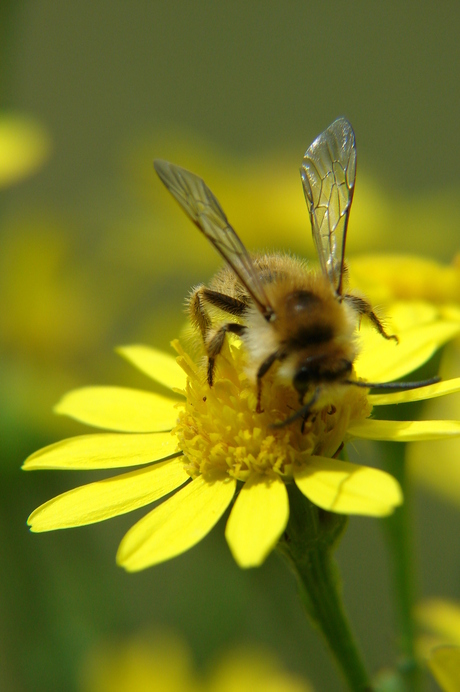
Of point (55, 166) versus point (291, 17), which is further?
point (291, 17)

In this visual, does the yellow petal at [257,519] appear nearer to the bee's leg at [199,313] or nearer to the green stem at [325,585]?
the green stem at [325,585]

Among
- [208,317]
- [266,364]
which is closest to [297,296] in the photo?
[266,364]

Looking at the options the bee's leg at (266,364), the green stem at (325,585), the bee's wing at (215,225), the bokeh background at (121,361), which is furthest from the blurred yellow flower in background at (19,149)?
the green stem at (325,585)

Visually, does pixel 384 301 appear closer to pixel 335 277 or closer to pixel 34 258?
pixel 335 277

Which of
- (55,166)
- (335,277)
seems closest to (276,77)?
(55,166)

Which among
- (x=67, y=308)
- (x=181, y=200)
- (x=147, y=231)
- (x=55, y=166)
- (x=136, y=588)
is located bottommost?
(x=136, y=588)

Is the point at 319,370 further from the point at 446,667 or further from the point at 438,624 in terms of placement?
the point at 438,624

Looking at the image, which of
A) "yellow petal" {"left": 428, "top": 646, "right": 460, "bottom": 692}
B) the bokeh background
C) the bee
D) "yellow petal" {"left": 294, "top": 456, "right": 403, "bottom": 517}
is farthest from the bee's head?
the bokeh background
